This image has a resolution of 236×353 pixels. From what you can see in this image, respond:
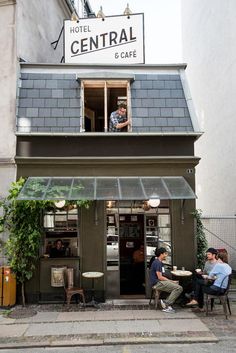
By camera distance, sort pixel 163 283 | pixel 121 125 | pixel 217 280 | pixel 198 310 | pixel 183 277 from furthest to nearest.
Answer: pixel 121 125 < pixel 183 277 < pixel 163 283 < pixel 198 310 < pixel 217 280

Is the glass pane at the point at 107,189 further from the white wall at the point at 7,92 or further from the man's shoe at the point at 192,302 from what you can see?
the man's shoe at the point at 192,302

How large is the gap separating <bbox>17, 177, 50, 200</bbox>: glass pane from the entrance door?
8.66ft

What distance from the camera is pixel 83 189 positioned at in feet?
36.7

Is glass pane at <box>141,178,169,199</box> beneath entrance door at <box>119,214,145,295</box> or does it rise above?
above

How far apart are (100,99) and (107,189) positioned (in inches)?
174

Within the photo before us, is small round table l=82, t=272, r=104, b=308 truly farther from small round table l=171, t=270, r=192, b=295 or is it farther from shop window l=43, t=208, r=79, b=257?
small round table l=171, t=270, r=192, b=295

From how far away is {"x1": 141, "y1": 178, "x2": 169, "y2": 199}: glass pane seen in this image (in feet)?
35.8

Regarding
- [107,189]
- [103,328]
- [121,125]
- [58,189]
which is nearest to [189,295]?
[103,328]

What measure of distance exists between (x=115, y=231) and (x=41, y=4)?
31.9 ft

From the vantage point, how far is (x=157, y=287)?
10742 millimetres

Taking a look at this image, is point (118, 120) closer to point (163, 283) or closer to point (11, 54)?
point (11, 54)

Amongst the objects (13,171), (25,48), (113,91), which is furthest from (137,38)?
(13,171)

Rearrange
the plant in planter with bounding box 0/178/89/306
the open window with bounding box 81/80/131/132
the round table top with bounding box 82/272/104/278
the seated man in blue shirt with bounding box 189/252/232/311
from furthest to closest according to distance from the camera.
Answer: the open window with bounding box 81/80/131/132 → the plant in planter with bounding box 0/178/89/306 → the round table top with bounding box 82/272/104/278 → the seated man in blue shirt with bounding box 189/252/232/311

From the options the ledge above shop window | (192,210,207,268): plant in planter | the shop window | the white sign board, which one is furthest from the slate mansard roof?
(192,210,207,268): plant in planter
